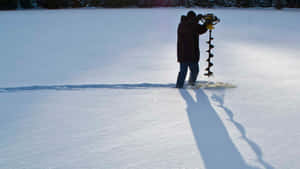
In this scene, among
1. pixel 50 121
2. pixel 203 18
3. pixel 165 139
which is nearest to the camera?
pixel 165 139

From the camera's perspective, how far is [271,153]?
3.17 metres

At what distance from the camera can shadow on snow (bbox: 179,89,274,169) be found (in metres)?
3.02

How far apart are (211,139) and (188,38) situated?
2.31 m

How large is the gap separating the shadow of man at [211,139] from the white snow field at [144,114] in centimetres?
1

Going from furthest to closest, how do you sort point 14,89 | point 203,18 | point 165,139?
point 14,89, point 203,18, point 165,139

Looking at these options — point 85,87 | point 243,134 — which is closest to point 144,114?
point 243,134

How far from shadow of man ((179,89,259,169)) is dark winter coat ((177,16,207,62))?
0.91 meters

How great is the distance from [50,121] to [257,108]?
10.4 feet

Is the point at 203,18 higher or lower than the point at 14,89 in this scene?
higher

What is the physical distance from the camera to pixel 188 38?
17.3ft

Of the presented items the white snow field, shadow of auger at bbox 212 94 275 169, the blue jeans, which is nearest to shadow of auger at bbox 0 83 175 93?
the white snow field

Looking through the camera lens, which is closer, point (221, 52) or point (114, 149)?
point (114, 149)

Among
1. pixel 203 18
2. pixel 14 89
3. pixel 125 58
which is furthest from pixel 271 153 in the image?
pixel 125 58

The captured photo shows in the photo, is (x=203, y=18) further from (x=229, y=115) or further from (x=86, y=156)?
(x=86, y=156)
